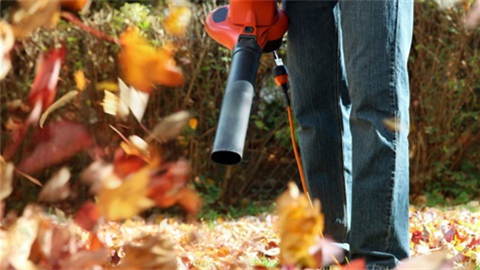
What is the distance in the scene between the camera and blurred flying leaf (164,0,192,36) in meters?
4.70

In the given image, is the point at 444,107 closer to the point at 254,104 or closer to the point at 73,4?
the point at 254,104

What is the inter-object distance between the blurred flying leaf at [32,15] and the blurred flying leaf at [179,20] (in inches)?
151

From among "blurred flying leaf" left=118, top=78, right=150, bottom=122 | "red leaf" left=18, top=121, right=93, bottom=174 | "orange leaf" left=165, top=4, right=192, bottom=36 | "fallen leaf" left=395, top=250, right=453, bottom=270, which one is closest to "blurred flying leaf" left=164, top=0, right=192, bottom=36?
"orange leaf" left=165, top=4, right=192, bottom=36

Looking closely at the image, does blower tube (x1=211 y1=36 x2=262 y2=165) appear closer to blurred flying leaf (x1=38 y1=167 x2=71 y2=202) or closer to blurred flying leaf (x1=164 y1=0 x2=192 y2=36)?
blurred flying leaf (x1=38 y1=167 x2=71 y2=202)

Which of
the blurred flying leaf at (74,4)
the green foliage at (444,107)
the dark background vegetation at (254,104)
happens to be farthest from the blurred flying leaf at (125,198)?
the green foliage at (444,107)

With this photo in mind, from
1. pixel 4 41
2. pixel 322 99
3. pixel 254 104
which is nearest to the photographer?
pixel 4 41

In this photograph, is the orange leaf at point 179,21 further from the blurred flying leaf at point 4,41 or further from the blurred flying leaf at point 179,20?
the blurred flying leaf at point 4,41

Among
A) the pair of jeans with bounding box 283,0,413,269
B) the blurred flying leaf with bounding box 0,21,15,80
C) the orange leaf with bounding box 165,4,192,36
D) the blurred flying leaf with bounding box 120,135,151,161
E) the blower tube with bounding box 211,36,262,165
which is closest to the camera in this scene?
the blurred flying leaf with bounding box 0,21,15,80

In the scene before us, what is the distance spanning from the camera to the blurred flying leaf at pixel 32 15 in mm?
866

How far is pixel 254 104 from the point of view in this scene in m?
4.97

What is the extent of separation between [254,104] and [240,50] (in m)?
3.40

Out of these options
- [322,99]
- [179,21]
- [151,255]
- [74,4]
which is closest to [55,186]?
[151,255]

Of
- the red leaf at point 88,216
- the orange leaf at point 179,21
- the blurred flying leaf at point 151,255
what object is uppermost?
the orange leaf at point 179,21

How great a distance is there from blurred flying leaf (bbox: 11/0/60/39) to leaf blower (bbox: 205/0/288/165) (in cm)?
40
